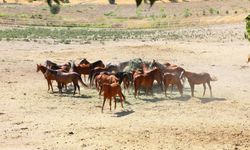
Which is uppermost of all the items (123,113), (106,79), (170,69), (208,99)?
(170,69)

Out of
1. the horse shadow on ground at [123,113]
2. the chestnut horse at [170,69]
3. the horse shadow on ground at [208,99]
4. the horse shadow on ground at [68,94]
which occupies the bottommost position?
the horse shadow on ground at [123,113]

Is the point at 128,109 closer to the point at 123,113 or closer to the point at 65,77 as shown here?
the point at 123,113

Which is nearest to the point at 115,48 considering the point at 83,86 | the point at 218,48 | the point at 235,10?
the point at 218,48

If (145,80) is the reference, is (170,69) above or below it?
above

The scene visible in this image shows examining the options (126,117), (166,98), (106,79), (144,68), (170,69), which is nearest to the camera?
(126,117)

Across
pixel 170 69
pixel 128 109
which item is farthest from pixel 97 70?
pixel 128 109

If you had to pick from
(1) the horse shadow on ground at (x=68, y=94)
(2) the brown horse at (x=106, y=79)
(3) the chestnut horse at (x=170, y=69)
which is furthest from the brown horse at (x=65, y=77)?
(3) the chestnut horse at (x=170, y=69)

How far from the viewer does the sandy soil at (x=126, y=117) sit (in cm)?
1284

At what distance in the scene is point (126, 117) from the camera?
1545 centimetres

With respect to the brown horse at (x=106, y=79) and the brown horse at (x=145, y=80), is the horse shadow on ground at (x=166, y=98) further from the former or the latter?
the brown horse at (x=106, y=79)

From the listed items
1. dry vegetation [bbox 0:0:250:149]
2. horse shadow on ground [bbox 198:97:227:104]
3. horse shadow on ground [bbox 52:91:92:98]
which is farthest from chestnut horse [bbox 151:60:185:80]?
horse shadow on ground [bbox 52:91:92:98]

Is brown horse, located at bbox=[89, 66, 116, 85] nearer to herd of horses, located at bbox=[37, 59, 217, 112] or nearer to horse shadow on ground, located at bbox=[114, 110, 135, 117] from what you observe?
herd of horses, located at bbox=[37, 59, 217, 112]

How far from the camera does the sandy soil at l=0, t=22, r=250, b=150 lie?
42.1ft

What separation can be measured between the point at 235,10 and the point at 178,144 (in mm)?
62244
